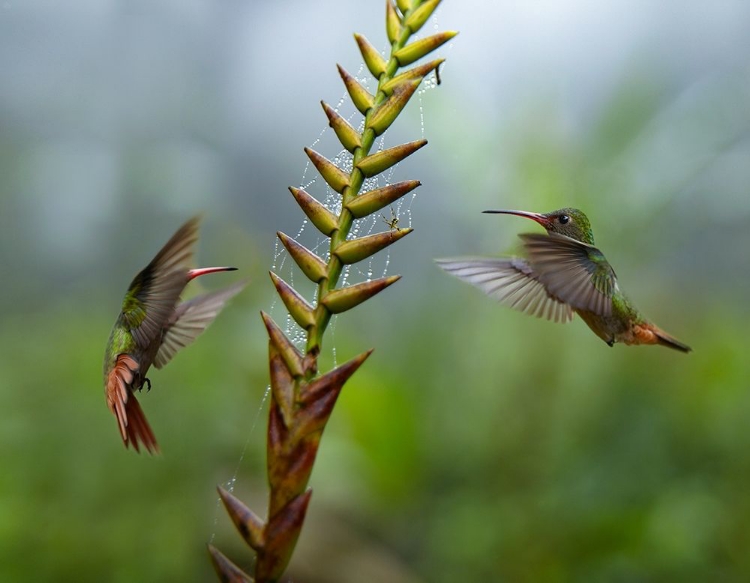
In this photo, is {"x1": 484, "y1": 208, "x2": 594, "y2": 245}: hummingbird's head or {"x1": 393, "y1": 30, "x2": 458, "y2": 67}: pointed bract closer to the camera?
{"x1": 393, "y1": 30, "x2": 458, "y2": 67}: pointed bract

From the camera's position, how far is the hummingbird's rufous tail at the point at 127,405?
1189mm

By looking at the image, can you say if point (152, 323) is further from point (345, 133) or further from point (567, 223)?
point (567, 223)

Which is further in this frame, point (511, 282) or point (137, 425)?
point (511, 282)

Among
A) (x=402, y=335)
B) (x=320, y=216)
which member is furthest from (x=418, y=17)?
(x=402, y=335)

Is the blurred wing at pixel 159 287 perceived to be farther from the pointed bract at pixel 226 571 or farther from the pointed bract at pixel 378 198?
the pointed bract at pixel 226 571

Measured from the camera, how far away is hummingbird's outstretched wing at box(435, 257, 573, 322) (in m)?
1.82

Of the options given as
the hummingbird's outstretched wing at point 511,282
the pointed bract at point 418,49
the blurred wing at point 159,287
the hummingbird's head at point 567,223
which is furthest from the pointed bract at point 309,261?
the hummingbird's head at point 567,223

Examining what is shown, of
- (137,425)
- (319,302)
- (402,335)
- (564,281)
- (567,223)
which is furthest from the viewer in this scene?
(402,335)

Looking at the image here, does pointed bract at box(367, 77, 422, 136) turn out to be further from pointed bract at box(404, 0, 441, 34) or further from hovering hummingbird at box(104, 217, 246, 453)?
hovering hummingbird at box(104, 217, 246, 453)

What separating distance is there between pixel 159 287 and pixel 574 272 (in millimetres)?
866

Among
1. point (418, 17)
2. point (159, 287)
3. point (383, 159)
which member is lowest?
point (159, 287)

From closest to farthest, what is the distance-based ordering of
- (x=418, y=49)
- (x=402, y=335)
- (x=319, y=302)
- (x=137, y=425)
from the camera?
(x=319, y=302) → (x=418, y=49) → (x=137, y=425) → (x=402, y=335)

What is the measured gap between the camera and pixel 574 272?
68.5 inches

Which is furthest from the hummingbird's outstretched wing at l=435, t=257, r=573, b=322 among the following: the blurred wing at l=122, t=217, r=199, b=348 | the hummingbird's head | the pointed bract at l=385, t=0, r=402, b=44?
the pointed bract at l=385, t=0, r=402, b=44
